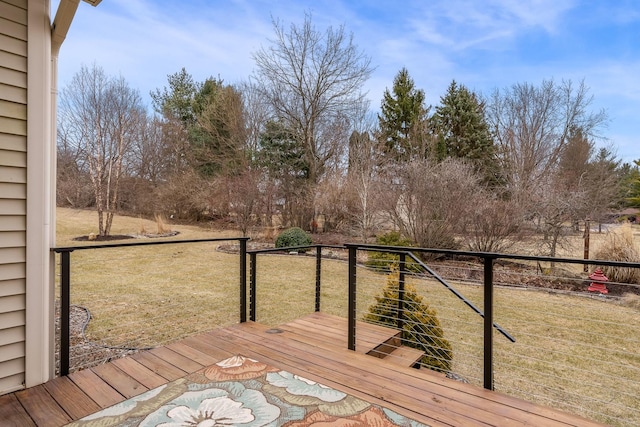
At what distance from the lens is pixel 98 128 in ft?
34.2

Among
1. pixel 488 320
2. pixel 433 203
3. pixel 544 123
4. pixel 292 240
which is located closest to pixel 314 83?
pixel 292 240

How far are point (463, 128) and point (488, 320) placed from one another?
16.0 meters

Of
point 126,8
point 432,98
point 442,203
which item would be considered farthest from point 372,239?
point 432,98

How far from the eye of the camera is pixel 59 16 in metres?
2.05

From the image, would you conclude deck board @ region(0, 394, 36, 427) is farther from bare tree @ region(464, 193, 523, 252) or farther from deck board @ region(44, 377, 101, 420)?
bare tree @ region(464, 193, 523, 252)

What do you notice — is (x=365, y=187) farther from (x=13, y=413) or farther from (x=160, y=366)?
(x=13, y=413)

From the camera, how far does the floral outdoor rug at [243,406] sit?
1.74 meters

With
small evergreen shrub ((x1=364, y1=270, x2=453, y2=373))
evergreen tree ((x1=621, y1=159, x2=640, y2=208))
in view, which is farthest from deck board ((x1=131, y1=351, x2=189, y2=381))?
evergreen tree ((x1=621, y1=159, x2=640, y2=208))

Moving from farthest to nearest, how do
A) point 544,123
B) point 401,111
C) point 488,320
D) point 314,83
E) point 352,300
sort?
point 401,111 → point 544,123 → point 314,83 → point 352,300 → point 488,320

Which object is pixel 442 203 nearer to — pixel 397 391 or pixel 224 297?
pixel 224 297

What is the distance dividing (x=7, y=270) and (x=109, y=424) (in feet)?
3.45

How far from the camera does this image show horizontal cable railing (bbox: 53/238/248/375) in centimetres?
278

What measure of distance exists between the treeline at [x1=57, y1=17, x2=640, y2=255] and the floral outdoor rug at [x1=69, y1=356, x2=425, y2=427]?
6.55 meters

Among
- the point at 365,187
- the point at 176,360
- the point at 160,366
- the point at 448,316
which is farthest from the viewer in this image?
the point at 365,187
